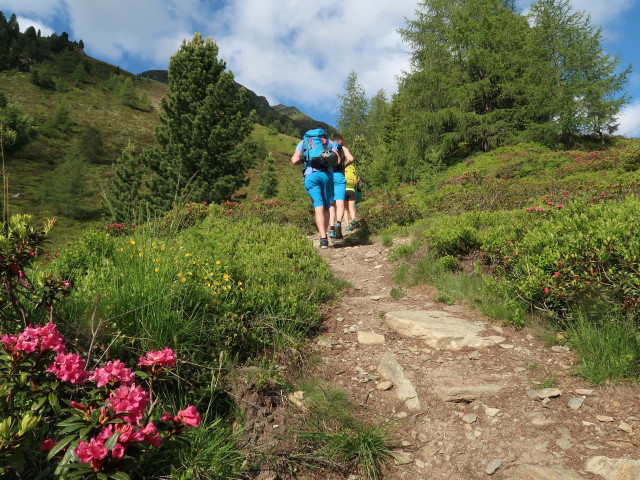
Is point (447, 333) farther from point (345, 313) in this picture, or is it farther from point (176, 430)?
point (176, 430)

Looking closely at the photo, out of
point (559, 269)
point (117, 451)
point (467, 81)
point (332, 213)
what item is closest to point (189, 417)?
point (117, 451)

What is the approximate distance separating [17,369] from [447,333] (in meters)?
3.18

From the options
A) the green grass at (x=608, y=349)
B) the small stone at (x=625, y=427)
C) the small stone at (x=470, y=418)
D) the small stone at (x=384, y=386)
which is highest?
the green grass at (x=608, y=349)

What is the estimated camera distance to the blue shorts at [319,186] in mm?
6855

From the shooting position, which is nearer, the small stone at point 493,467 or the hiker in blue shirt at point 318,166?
the small stone at point 493,467

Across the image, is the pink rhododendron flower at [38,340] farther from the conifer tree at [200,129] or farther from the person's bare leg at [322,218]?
the conifer tree at [200,129]

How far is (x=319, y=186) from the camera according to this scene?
6914mm

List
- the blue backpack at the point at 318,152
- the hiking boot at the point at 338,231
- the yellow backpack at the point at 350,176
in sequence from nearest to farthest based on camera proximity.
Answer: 1. the blue backpack at the point at 318,152
2. the hiking boot at the point at 338,231
3. the yellow backpack at the point at 350,176

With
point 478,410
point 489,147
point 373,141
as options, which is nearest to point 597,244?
point 478,410

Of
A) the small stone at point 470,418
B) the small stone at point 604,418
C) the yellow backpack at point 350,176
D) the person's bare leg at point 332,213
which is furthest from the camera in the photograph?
the yellow backpack at point 350,176

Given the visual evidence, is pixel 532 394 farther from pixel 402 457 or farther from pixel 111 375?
pixel 111 375

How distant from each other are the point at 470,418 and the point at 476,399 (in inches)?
8.4

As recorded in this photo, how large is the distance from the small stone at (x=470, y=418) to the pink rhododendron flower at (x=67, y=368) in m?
2.29

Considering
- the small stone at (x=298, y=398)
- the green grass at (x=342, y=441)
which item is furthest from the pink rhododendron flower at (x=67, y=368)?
the small stone at (x=298, y=398)
